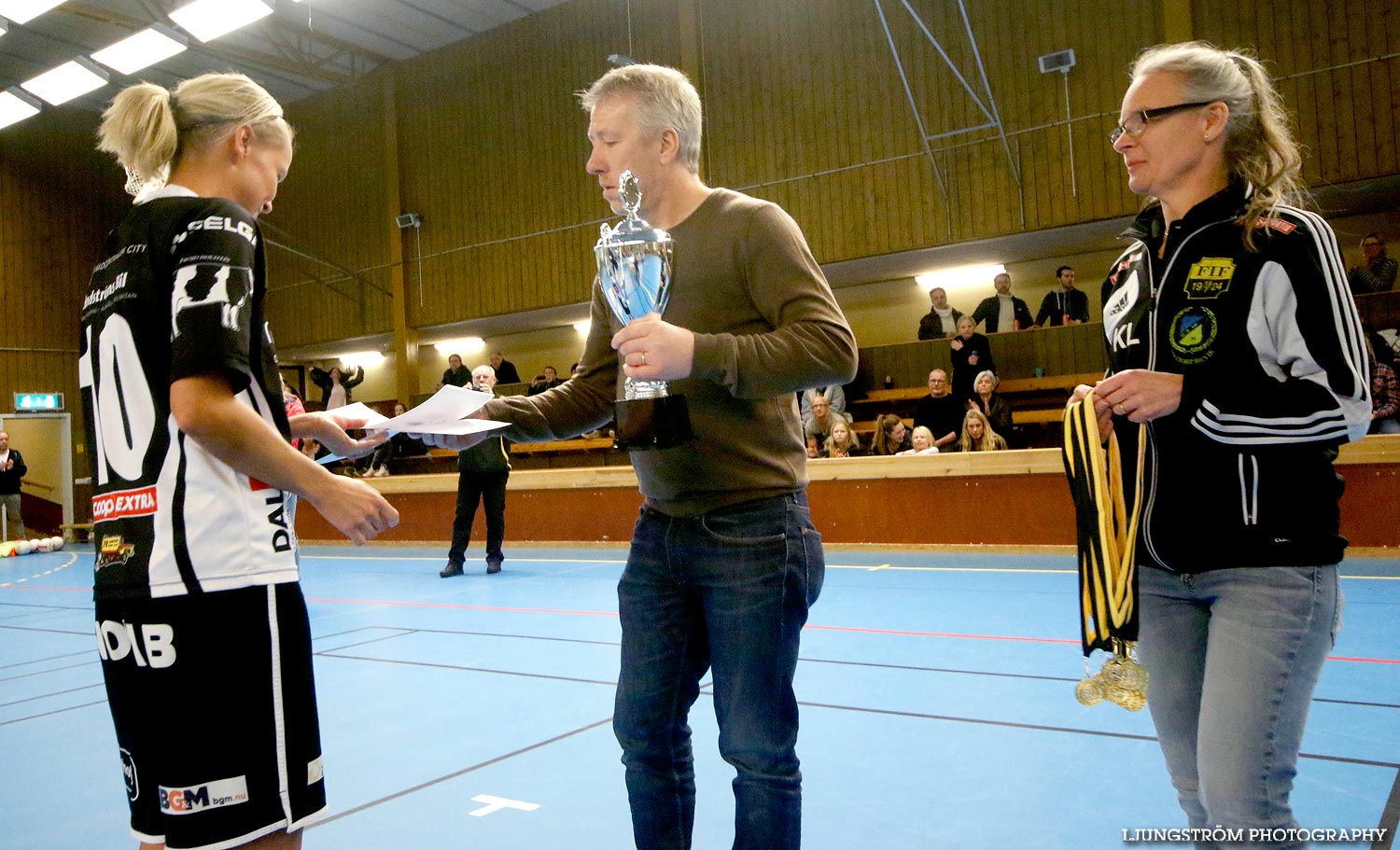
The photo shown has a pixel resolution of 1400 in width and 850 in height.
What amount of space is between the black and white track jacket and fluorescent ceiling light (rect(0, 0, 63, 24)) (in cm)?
1439

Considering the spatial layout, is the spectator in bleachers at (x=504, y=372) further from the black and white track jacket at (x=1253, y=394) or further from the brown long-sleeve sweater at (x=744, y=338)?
the black and white track jacket at (x=1253, y=394)

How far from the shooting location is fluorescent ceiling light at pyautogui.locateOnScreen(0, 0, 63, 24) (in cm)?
1205

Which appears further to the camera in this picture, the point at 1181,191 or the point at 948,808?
the point at 948,808

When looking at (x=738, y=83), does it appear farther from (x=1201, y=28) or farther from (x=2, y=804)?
(x=2, y=804)

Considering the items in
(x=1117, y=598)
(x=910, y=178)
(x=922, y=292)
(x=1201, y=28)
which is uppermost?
(x=1201, y=28)

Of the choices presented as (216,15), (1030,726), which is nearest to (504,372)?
(216,15)

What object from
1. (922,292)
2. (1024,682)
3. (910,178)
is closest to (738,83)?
(910,178)

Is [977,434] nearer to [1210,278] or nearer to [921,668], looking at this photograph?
[921,668]

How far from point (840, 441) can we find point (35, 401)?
1554 centimetres

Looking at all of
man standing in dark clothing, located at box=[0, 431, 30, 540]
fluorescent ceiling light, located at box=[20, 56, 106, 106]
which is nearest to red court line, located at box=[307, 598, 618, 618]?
man standing in dark clothing, located at box=[0, 431, 30, 540]

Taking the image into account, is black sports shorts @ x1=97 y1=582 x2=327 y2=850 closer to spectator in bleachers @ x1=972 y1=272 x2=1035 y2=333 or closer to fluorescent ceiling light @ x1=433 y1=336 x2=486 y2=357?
spectator in bleachers @ x1=972 y1=272 x2=1035 y2=333

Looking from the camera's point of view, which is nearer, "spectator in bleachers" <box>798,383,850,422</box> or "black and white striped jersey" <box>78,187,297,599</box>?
"black and white striped jersey" <box>78,187,297,599</box>

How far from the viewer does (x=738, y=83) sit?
43.1 feet

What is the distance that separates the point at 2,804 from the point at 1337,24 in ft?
38.7
